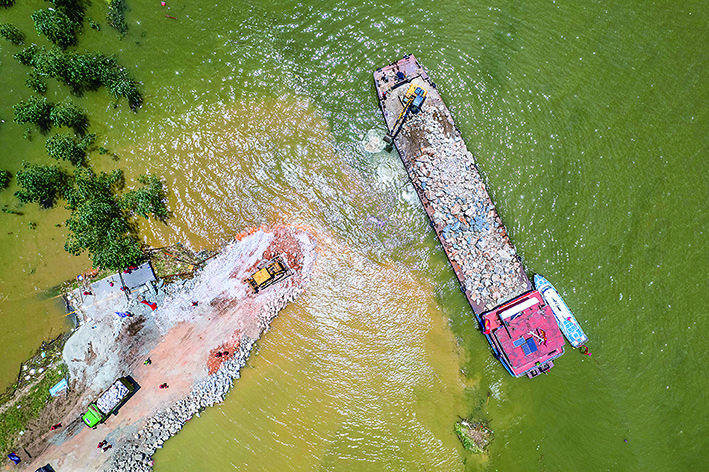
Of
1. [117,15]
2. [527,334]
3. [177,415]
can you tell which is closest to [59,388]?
[177,415]

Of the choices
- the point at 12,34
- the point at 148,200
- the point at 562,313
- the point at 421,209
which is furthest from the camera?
the point at 421,209

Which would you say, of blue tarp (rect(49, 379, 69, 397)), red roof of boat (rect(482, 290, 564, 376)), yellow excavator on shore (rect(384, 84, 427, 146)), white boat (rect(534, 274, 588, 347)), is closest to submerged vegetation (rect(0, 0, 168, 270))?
blue tarp (rect(49, 379, 69, 397))

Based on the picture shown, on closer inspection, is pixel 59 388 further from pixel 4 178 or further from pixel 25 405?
pixel 4 178

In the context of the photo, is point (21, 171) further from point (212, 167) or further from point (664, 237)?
point (664, 237)

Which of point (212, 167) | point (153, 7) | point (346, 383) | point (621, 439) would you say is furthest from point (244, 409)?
point (153, 7)

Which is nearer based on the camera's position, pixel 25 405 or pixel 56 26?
pixel 56 26

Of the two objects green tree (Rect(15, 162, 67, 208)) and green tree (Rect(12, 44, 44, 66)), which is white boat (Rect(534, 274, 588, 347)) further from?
green tree (Rect(12, 44, 44, 66))

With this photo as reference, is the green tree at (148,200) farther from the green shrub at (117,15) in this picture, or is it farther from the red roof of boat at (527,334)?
the red roof of boat at (527,334)
